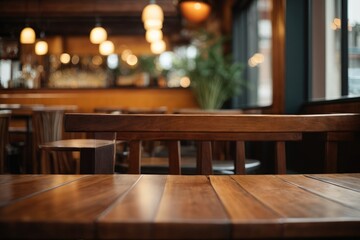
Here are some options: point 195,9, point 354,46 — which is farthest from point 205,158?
point 195,9

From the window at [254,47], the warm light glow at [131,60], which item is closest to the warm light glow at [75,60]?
the warm light glow at [131,60]

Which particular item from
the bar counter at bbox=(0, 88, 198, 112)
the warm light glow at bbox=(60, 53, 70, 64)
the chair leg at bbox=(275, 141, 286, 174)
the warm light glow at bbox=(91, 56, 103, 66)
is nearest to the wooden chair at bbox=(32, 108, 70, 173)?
the chair leg at bbox=(275, 141, 286, 174)

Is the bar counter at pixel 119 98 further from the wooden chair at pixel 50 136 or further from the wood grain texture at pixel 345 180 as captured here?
the wood grain texture at pixel 345 180

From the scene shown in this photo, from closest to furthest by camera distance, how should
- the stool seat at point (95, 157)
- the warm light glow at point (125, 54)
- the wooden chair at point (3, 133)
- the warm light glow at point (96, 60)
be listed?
the stool seat at point (95, 157) → the wooden chair at point (3, 133) → the warm light glow at point (96, 60) → the warm light glow at point (125, 54)

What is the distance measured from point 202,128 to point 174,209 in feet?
2.91

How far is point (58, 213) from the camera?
763 mm

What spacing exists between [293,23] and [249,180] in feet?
9.02

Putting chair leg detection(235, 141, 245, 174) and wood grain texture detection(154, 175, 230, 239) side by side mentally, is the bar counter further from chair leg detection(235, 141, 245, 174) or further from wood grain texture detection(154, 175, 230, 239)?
wood grain texture detection(154, 175, 230, 239)

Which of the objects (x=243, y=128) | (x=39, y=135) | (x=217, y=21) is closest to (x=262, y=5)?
(x=217, y=21)

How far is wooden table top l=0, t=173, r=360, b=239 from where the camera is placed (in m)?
0.71

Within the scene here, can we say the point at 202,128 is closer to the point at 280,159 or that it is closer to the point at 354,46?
the point at 280,159

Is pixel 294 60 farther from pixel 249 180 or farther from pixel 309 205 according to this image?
pixel 309 205

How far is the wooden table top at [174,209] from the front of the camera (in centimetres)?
71

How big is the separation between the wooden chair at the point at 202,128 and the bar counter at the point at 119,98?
5.36 metres
